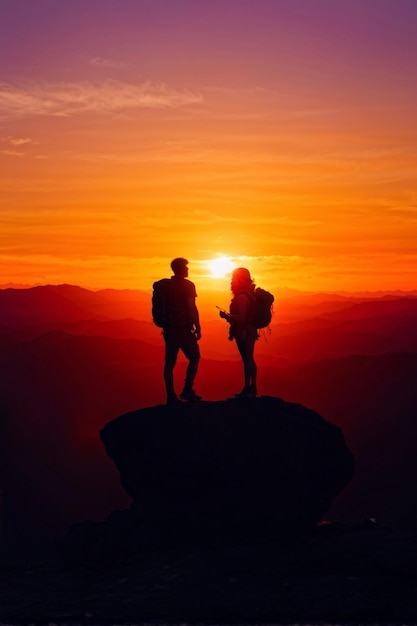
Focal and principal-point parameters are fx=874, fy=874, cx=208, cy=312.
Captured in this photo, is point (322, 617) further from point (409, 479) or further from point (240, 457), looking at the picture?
point (409, 479)

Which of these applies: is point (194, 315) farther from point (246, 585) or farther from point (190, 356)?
point (246, 585)

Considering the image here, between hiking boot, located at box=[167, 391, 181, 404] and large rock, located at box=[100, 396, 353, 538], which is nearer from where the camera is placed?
large rock, located at box=[100, 396, 353, 538]

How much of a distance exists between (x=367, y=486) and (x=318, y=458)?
130 ft

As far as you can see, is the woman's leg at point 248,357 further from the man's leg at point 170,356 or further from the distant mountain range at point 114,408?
the distant mountain range at point 114,408

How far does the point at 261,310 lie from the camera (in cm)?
1855

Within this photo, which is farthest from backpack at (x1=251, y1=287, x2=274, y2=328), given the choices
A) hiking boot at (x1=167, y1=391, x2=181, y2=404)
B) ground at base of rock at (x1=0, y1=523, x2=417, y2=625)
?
ground at base of rock at (x1=0, y1=523, x2=417, y2=625)

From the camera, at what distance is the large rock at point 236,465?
60.3 feet

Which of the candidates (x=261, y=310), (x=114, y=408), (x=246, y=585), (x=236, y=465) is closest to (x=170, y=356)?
(x=261, y=310)

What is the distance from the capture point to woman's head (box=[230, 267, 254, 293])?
18.6 m

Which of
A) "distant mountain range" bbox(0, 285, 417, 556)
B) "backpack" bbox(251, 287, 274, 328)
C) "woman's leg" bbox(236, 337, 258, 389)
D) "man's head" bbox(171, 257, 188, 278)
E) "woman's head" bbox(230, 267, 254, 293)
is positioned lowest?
"distant mountain range" bbox(0, 285, 417, 556)

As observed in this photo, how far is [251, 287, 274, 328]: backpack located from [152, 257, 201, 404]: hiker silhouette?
1238mm

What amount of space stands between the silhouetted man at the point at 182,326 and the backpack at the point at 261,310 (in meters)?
1.23

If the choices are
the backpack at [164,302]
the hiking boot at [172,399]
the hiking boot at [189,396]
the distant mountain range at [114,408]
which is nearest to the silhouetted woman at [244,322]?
the hiking boot at [189,396]

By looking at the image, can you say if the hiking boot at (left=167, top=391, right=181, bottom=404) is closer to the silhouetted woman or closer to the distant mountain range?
the silhouetted woman
